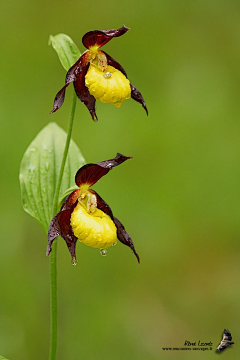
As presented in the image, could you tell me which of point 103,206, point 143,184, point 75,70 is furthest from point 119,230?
point 143,184

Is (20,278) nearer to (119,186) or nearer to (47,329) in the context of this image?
(47,329)

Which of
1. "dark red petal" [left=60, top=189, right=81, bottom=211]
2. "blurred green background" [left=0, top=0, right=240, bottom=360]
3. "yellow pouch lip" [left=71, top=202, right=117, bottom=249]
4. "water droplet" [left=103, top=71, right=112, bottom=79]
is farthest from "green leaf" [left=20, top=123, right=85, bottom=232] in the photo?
"blurred green background" [left=0, top=0, right=240, bottom=360]

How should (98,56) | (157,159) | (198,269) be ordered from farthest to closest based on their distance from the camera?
(157,159)
(198,269)
(98,56)

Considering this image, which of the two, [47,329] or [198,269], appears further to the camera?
[198,269]

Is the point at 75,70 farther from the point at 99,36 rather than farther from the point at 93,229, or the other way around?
the point at 93,229

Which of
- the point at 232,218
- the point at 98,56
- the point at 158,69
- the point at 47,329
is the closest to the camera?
the point at 98,56

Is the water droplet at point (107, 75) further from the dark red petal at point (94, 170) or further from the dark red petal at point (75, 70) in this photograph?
the dark red petal at point (94, 170)

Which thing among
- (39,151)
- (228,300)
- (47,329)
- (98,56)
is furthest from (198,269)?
(98,56)
